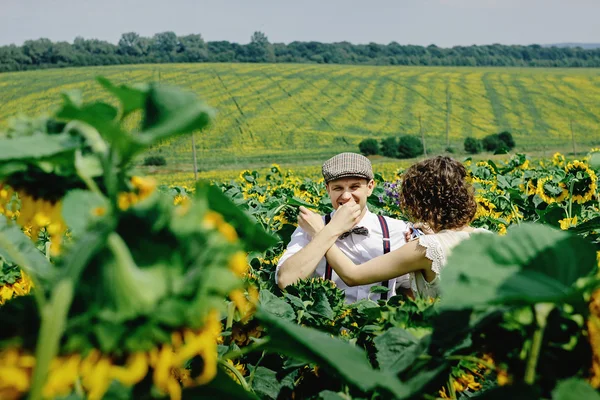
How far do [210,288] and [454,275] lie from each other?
25cm

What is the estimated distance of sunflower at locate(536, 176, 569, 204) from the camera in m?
3.85

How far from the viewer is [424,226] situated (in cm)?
280

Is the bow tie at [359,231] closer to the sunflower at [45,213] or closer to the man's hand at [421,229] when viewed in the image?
the man's hand at [421,229]

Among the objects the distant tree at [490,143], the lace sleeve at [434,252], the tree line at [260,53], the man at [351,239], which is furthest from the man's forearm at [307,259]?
the tree line at [260,53]

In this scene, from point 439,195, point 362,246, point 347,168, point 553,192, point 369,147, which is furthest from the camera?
point 369,147

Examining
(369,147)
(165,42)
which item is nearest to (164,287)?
(369,147)

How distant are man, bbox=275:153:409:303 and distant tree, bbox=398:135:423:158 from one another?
1464 inches

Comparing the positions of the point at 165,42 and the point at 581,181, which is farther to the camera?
the point at 165,42

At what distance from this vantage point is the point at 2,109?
47312mm

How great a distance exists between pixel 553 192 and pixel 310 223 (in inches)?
85.3

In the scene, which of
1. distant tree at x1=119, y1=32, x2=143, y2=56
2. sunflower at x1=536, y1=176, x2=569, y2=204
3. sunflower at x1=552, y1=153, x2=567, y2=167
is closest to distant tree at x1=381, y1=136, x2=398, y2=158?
sunflower at x1=552, y1=153, x2=567, y2=167

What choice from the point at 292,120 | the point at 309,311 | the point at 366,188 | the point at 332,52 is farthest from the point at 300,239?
the point at 332,52

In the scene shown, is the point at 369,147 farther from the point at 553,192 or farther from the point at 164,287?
the point at 164,287

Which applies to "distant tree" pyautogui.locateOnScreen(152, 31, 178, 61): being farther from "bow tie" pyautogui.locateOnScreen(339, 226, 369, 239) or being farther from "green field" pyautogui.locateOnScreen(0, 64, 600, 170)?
"bow tie" pyautogui.locateOnScreen(339, 226, 369, 239)
